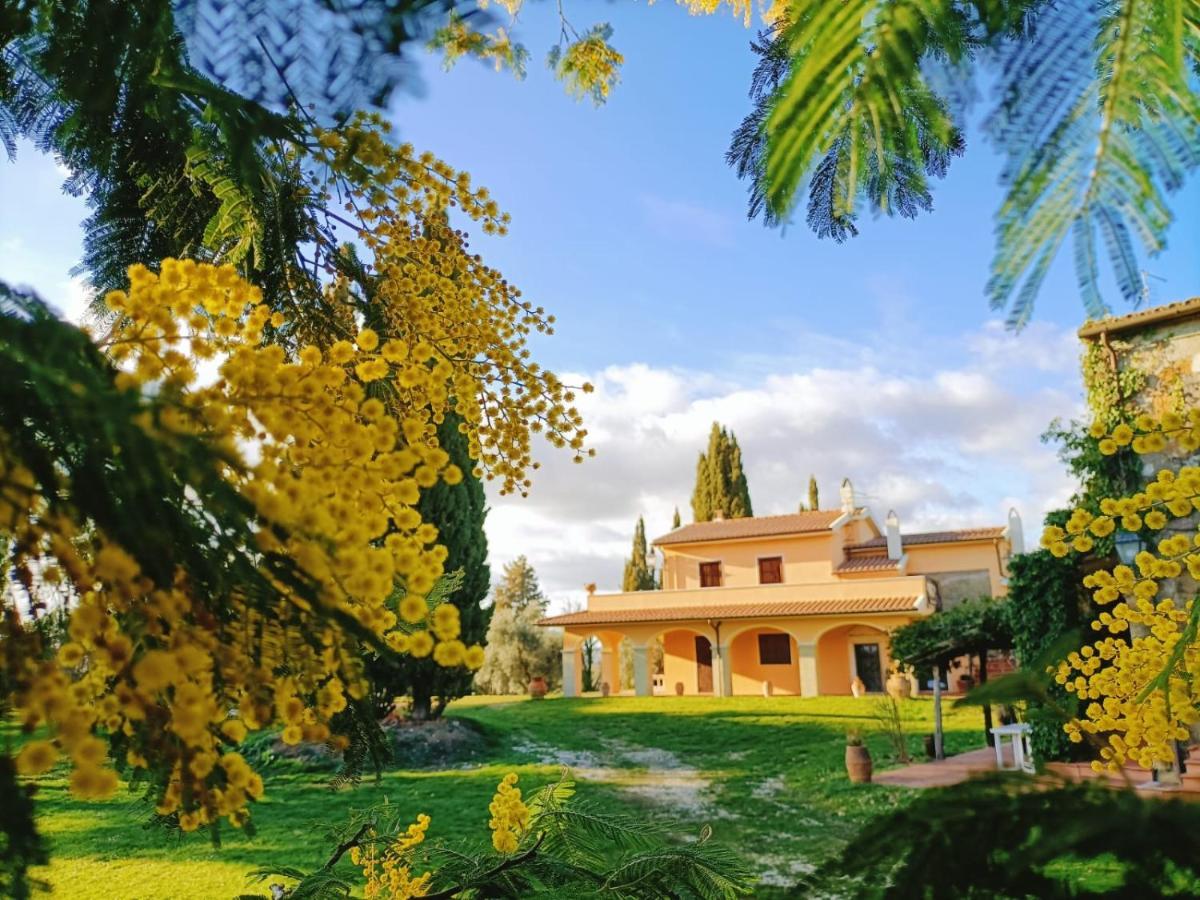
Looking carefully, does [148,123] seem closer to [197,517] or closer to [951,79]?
[197,517]

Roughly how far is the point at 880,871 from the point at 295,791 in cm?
1262

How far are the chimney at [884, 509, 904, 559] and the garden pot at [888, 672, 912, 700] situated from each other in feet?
18.4

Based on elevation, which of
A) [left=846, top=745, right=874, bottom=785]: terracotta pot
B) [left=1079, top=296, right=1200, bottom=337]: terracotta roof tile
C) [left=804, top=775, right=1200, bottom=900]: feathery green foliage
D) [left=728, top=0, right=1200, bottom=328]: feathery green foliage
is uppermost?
[left=1079, top=296, right=1200, bottom=337]: terracotta roof tile

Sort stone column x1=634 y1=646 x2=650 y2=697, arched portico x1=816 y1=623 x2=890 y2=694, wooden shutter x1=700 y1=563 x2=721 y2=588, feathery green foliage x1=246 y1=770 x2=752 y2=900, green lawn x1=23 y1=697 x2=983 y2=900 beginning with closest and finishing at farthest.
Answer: feathery green foliage x1=246 y1=770 x2=752 y2=900 < green lawn x1=23 y1=697 x2=983 y2=900 < arched portico x1=816 y1=623 x2=890 y2=694 < stone column x1=634 y1=646 x2=650 y2=697 < wooden shutter x1=700 y1=563 x2=721 y2=588

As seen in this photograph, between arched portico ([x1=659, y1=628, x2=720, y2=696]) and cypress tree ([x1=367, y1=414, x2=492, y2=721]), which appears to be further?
arched portico ([x1=659, y1=628, x2=720, y2=696])

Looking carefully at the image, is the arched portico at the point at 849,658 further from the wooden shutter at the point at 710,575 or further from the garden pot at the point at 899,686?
the wooden shutter at the point at 710,575

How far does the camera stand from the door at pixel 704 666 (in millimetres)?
29312

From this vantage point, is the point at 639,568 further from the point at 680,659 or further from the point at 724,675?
the point at 724,675

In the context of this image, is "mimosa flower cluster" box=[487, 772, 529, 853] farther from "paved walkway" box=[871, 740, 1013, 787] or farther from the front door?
the front door

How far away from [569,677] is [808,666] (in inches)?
315

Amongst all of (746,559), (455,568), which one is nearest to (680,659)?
(746,559)

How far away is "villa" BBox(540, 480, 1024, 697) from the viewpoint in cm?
2620

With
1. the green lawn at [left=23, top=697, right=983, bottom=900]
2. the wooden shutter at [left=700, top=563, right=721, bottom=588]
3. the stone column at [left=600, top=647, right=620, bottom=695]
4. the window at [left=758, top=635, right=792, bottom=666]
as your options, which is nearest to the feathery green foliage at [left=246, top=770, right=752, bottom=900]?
the green lawn at [left=23, top=697, right=983, bottom=900]

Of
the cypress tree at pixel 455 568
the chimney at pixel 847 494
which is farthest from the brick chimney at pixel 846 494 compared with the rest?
the cypress tree at pixel 455 568
